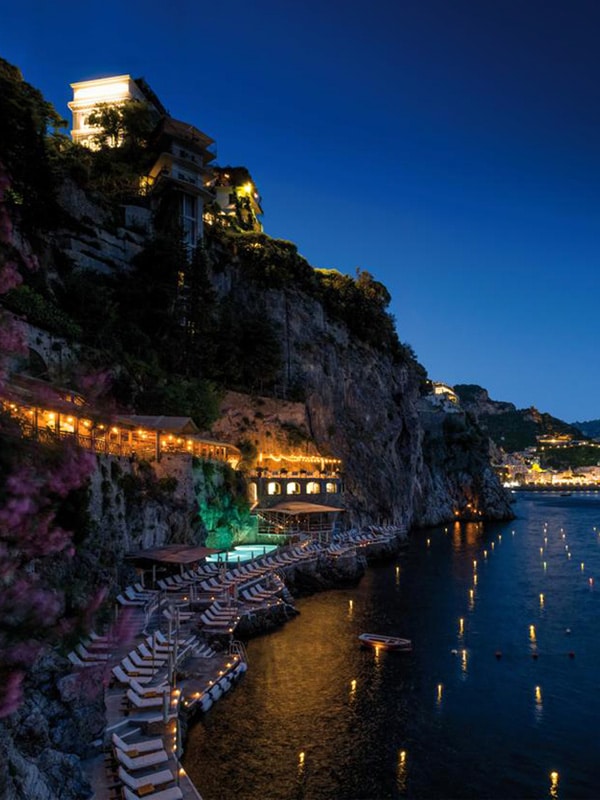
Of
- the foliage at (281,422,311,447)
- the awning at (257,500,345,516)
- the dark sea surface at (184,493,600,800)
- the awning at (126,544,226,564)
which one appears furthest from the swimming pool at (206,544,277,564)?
the foliage at (281,422,311,447)

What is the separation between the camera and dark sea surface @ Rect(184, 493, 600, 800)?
18.5 meters

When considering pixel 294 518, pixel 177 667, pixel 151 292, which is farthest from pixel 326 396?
pixel 177 667

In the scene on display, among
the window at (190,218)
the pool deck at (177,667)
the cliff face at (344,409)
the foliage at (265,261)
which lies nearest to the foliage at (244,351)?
the cliff face at (344,409)

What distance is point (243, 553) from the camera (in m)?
43.8

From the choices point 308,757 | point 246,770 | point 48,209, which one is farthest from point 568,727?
point 48,209

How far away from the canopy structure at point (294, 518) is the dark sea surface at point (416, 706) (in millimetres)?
9856

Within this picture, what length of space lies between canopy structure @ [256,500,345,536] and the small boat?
19907 millimetres

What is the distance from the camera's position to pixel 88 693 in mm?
14961

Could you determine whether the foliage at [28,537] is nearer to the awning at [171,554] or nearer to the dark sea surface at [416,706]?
the awning at [171,554]

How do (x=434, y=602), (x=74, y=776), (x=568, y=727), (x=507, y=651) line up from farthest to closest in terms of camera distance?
1. (x=434, y=602)
2. (x=507, y=651)
3. (x=568, y=727)
4. (x=74, y=776)

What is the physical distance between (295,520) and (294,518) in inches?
12.3

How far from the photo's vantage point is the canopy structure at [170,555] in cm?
2908

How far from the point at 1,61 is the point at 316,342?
43808 mm

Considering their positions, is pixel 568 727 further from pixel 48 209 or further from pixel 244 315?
pixel 244 315
